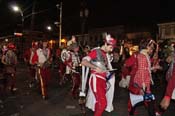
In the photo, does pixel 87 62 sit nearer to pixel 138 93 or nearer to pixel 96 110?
pixel 96 110

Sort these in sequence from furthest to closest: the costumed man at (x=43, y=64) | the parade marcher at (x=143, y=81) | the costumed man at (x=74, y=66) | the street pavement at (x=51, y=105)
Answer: the costumed man at (x=74, y=66) < the costumed man at (x=43, y=64) < the street pavement at (x=51, y=105) < the parade marcher at (x=143, y=81)

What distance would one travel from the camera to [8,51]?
12.5 m

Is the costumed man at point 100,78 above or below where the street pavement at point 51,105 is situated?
above

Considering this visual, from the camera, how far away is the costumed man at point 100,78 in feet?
20.4

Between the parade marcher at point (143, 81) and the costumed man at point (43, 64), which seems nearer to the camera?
the parade marcher at point (143, 81)

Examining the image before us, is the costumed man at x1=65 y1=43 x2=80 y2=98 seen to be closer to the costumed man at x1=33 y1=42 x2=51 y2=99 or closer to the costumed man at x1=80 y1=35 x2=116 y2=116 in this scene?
the costumed man at x1=33 y1=42 x2=51 y2=99

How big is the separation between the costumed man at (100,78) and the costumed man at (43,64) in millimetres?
4246

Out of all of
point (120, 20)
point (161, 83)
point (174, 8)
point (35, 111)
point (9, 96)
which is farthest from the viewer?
point (120, 20)

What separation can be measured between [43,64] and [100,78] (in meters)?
4.90

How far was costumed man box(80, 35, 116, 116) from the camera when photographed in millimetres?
6223

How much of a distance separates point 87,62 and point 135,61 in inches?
50.4

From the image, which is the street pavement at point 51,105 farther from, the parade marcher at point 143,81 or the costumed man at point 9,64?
the parade marcher at point 143,81

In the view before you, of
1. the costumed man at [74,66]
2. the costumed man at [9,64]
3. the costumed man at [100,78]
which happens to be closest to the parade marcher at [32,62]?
the costumed man at [9,64]

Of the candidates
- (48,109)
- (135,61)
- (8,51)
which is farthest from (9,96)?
(135,61)
